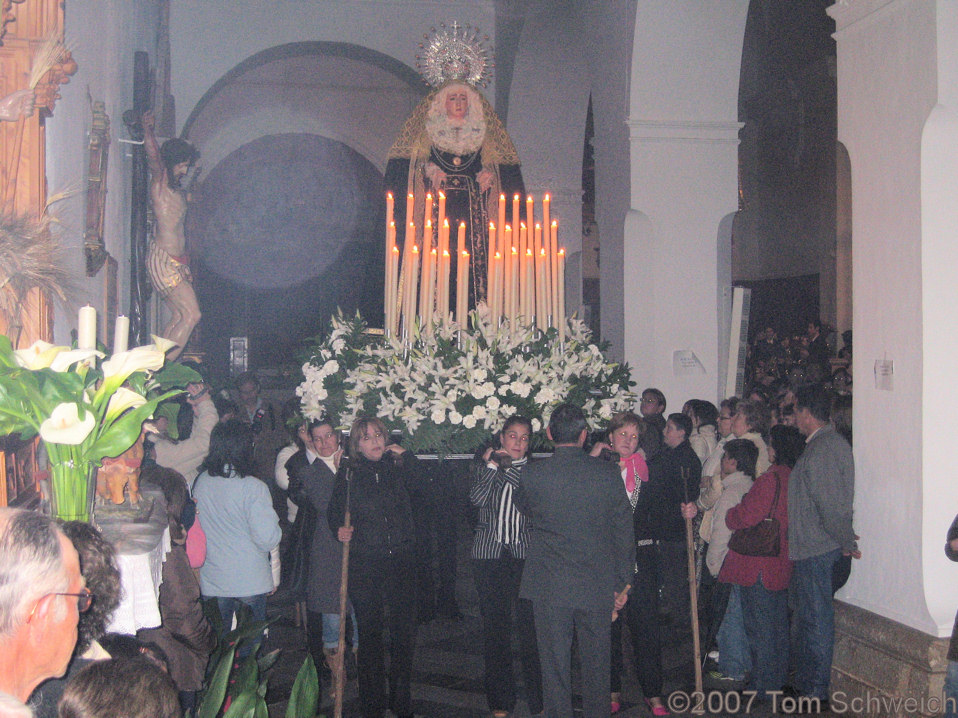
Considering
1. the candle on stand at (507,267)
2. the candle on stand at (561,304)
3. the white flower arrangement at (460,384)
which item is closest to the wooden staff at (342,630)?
the white flower arrangement at (460,384)

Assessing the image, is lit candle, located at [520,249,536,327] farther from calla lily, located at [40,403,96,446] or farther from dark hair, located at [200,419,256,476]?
calla lily, located at [40,403,96,446]

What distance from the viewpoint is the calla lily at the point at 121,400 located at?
266cm

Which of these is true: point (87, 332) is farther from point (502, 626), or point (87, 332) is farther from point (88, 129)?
point (502, 626)

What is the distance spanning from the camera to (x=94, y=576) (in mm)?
2211

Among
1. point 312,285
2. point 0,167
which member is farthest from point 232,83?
point 0,167

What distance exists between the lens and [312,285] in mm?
16594

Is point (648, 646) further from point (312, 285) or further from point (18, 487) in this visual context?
point (312, 285)

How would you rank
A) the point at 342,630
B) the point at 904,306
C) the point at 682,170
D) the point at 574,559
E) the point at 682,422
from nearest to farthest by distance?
the point at 574,559, the point at 904,306, the point at 342,630, the point at 682,422, the point at 682,170

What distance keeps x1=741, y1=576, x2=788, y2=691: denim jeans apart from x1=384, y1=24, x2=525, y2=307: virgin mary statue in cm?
418

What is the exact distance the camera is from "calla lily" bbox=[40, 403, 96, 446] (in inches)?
95.5

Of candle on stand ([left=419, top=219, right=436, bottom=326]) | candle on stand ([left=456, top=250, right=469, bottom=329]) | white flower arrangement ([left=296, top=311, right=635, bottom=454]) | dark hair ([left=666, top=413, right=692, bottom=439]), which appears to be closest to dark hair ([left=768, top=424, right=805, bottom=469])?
dark hair ([left=666, top=413, right=692, bottom=439])

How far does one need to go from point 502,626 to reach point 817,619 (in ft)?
5.33

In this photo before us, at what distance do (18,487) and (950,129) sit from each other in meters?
4.29

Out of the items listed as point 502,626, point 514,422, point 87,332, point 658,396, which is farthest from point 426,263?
point 87,332
